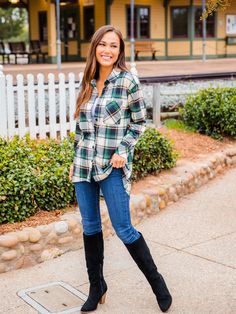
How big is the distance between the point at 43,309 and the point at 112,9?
83.9ft

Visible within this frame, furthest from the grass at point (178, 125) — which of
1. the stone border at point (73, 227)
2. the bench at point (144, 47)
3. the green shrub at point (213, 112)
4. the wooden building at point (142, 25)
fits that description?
the bench at point (144, 47)

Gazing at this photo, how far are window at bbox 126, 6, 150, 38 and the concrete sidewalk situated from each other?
24.0 metres

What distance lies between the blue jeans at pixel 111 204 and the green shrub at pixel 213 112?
547 cm

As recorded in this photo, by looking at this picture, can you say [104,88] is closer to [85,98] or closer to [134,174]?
[85,98]

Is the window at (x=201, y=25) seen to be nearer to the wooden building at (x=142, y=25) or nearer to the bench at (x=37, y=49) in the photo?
the wooden building at (x=142, y=25)

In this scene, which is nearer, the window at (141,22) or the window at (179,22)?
the window at (141,22)

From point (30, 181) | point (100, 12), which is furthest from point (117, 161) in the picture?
point (100, 12)

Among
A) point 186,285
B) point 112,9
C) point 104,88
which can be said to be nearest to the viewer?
point 104,88

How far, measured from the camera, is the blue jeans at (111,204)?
3.60m

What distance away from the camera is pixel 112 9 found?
92.5ft

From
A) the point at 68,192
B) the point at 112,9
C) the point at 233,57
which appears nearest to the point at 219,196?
the point at 68,192

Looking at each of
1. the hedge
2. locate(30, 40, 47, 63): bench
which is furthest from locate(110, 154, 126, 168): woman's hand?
locate(30, 40, 47, 63): bench

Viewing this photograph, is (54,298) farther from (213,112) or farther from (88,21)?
(88,21)

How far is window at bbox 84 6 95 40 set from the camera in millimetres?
28891
